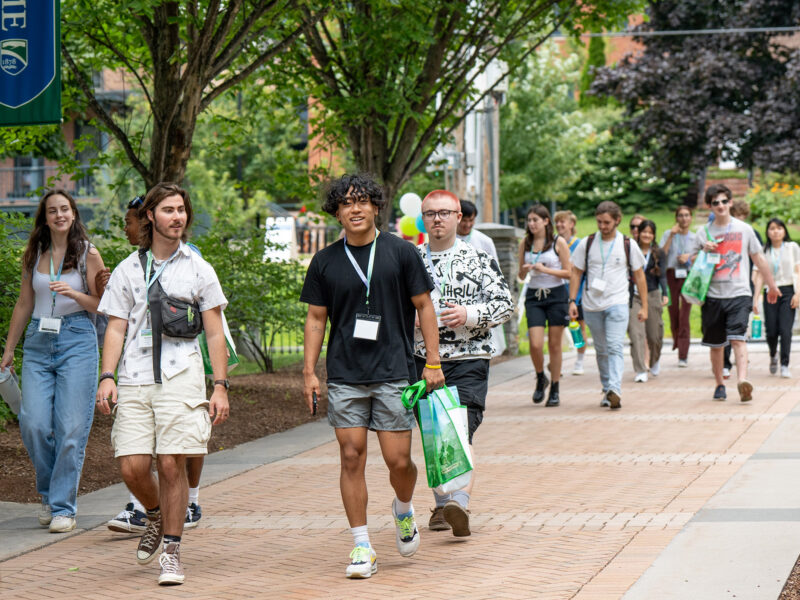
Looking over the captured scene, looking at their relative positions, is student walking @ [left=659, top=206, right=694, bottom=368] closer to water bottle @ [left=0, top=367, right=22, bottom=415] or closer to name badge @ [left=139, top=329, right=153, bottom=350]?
water bottle @ [left=0, top=367, right=22, bottom=415]

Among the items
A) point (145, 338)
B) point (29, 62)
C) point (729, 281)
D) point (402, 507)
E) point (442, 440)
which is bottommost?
point (402, 507)

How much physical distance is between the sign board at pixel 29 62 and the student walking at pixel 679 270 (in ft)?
33.5

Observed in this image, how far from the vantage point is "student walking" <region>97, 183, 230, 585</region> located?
570 cm

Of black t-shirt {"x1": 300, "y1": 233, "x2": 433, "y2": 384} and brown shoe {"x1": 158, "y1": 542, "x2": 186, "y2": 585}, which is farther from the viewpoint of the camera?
black t-shirt {"x1": 300, "y1": 233, "x2": 433, "y2": 384}

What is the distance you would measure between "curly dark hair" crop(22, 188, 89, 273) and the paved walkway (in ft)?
4.98

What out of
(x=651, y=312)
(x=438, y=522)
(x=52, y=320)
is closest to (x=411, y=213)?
(x=651, y=312)

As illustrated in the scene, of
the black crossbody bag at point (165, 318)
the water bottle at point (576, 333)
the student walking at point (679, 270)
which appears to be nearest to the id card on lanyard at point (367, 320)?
the black crossbody bag at point (165, 318)

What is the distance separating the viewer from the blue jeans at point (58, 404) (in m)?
6.97

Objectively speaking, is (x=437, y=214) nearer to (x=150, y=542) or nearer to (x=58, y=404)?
(x=150, y=542)

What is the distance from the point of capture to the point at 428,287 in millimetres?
5852

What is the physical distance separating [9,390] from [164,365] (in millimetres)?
1883

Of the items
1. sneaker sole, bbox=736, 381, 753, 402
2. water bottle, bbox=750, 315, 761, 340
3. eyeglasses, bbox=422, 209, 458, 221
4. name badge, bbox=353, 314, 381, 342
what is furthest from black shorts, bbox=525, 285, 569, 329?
name badge, bbox=353, 314, 381, 342

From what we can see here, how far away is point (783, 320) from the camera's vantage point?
14344mm

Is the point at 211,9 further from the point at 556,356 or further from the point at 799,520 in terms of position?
the point at 799,520
